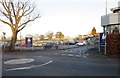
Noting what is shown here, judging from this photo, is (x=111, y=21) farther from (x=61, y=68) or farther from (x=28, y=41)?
(x=61, y=68)

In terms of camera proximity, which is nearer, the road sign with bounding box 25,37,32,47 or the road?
the road

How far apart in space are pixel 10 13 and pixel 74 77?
27318 millimetres

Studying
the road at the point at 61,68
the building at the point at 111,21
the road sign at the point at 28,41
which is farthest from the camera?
the road sign at the point at 28,41

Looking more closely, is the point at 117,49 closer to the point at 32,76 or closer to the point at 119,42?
the point at 119,42

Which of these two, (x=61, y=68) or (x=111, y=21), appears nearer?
(x=61, y=68)

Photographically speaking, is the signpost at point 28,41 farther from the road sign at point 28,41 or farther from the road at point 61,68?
the road at point 61,68

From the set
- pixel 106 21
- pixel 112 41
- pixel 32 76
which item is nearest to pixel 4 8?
pixel 106 21

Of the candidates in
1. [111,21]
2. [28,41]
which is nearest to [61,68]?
[111,21]

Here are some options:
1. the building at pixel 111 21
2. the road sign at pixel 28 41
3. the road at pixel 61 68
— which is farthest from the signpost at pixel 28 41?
the road at pixel 61 68

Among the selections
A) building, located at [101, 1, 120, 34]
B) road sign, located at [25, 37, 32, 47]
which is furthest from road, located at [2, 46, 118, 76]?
road sign, located at [25, 37, 32, 47]

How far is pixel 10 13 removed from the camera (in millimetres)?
35594

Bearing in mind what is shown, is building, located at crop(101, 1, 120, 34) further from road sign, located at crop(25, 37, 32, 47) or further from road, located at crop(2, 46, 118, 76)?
road, located at crop(2, 46, 118, 76)

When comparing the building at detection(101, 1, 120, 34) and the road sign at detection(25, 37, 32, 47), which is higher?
the building at detection(101, 1, 120, 34)

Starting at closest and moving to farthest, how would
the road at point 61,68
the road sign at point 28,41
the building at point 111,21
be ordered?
the road at point 61,68
the building at point 111,21
the road sign at point 28,41
